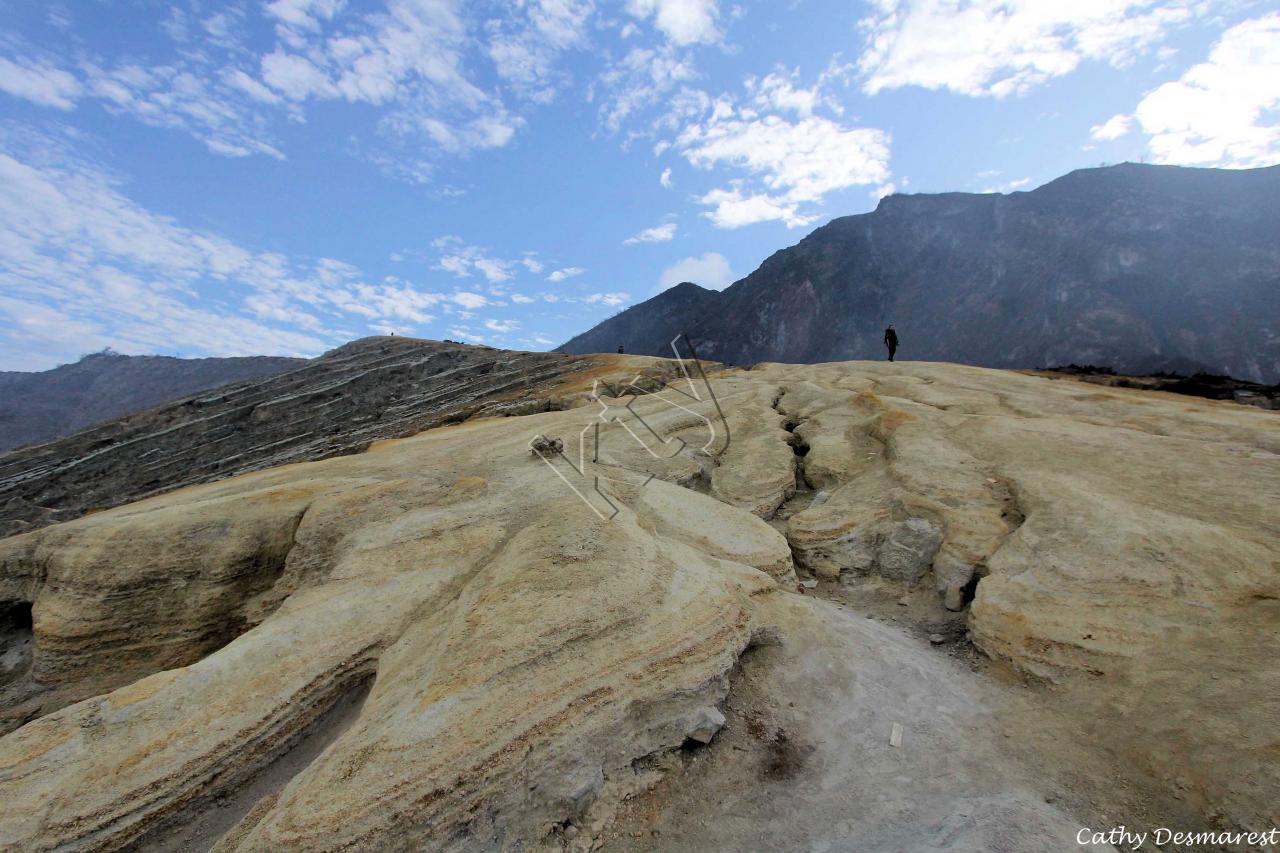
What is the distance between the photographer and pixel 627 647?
5262 millimetres

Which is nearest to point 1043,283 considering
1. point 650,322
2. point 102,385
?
point 650,322

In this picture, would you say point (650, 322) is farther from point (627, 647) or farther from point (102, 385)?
point (627, 647)

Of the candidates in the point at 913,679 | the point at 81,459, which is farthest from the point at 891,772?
the point at 81,459

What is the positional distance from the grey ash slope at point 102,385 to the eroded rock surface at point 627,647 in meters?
79.2

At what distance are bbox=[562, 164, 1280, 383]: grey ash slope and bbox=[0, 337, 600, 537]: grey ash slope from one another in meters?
59.0

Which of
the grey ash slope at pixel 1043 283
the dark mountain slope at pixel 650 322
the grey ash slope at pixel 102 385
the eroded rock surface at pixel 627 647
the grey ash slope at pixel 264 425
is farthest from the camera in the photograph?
the dark mountain slope at pixel 650 322

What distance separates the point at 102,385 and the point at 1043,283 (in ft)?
453

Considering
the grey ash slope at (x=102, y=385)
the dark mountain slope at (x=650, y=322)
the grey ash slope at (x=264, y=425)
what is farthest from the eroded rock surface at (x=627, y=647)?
the dark mountain slope at (x=650, y=322)

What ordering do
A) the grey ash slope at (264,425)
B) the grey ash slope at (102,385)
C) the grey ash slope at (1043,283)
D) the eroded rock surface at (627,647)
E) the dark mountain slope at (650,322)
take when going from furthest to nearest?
the dark mountain slope at (650,322) < the grey ash slope at (102,385) < the grey ash slope at (1043,283) < the grey ash slope at (264,425) < the eroded rock surface at (627,647)

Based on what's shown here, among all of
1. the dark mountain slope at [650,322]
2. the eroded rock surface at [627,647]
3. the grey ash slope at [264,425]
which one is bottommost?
the eroded rock surface at [627,647]

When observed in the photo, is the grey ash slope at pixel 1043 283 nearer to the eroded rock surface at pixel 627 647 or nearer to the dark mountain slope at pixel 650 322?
the dark mountain slope at pixel 650 322

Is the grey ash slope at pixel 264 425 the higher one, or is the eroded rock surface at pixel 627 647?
the grey ash slope at pixel 264 425

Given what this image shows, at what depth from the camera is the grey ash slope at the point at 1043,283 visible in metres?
55.2

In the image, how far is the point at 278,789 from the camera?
17.3ft
